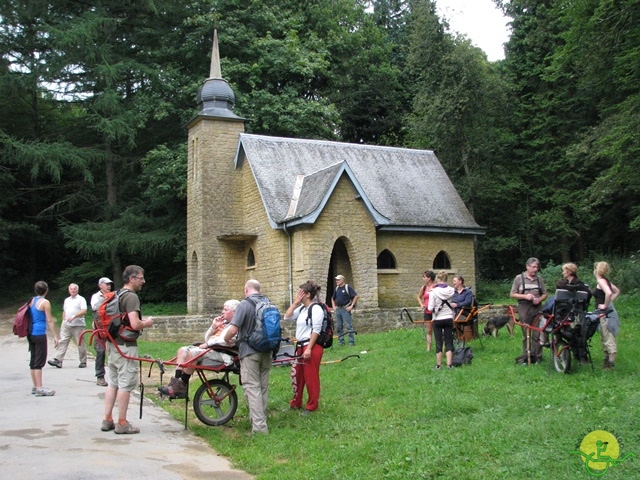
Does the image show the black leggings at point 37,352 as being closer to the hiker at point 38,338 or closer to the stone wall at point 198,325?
the hiker at point 38,338

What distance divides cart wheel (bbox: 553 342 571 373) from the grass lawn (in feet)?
0.62

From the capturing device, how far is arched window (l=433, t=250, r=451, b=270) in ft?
87.1

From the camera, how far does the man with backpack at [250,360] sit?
8234 millimetres

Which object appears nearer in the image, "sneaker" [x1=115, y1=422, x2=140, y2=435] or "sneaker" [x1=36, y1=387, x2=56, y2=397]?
"sneaker" [x1=115, y1=422, x2=140, y2=435]

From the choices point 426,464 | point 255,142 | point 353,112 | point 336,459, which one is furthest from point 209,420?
point 353,112

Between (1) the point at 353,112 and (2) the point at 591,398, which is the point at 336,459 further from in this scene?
(1) the point at 353,112

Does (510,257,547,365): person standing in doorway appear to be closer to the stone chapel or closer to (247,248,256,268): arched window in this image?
the stone chapel

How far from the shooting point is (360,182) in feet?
85.4

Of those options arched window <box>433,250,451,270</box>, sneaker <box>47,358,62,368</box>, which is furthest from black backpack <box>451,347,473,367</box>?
arched window <box>433,250,451,270</box>

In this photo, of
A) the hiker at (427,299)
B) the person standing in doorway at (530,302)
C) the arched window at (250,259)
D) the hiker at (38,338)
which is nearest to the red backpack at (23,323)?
the hiker at (38,338)

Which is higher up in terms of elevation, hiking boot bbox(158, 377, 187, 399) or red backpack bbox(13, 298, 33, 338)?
red backpack bbox(13, 298, 33, 338)

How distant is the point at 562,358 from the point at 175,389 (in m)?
5.52

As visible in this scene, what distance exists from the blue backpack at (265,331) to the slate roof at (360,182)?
12.8 m

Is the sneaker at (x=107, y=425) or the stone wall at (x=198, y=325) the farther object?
the stone wall at (x=198, y=325)
